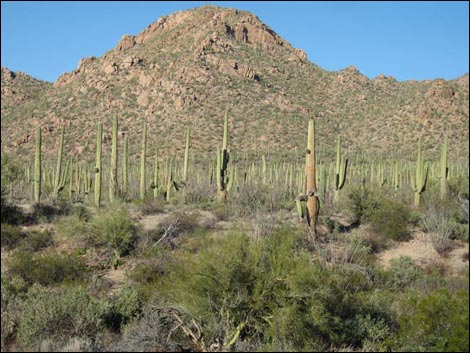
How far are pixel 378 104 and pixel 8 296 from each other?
2643 inches

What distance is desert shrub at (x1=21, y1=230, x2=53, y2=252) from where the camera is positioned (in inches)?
583

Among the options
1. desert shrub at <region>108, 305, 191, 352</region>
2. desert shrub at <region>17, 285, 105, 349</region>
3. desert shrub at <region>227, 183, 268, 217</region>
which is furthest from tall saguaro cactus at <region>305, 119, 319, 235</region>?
desert shrub at <region>17, 285, 105, 349</region>

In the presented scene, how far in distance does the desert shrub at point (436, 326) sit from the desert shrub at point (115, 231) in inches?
353

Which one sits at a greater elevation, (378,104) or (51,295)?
(378,104)

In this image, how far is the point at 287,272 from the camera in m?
8.31

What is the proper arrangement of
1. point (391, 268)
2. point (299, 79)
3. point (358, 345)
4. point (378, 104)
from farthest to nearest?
point (299, 79) → point (378, 104) → point (391, 268) → point (358, 345)

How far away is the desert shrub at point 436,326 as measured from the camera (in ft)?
22.4

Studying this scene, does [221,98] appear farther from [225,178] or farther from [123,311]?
[123,311]

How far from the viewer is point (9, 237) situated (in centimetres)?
1450

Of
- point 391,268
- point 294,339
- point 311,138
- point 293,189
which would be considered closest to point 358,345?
point 294,339

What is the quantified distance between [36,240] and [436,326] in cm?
1171

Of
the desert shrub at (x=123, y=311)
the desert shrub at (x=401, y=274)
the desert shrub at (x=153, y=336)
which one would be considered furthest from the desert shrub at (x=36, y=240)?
the desert shrub at (x=401, y=274)

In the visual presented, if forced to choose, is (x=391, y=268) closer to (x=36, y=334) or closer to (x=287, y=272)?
(x=287, y=272)

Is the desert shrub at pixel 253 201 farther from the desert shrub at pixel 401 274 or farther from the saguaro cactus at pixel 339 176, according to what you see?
the desert shrub at pixel 401 274
